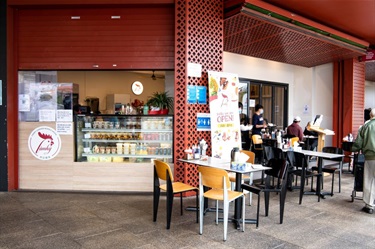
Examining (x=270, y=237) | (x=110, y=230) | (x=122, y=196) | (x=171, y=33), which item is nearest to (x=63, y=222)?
(x=110, y=230)

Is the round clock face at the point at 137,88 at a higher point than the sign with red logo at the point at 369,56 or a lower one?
lower

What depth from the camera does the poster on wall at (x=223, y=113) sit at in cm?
574

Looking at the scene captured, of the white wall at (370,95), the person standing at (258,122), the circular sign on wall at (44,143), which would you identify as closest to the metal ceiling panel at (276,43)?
the person standing at (258,122)

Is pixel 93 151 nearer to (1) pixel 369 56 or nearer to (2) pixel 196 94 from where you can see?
(2) pixel 196 94

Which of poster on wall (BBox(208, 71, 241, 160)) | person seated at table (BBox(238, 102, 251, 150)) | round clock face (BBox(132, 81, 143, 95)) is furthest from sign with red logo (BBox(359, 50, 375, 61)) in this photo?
round clock face (BBox(132, 81, 143, 95))

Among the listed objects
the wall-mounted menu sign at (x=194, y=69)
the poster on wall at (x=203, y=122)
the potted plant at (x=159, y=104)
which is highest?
the wall-mounted menu sign at (x=194, y=69)

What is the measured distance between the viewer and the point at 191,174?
18.6 ft

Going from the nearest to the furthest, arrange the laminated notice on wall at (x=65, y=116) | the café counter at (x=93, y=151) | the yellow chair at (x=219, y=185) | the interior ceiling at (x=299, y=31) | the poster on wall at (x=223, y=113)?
the yellow chair at (x=219, y=185), the poster on wall at (x=223, y=113), the café counter at (x=93, y=151), the laminated notice on wall at (x=65, y=116), the interior ceiling at (x=299, y=31)

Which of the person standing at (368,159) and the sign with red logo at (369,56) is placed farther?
the sign with red logo at (369,56)

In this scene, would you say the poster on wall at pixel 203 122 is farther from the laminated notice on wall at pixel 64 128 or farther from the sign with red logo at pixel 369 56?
the sign with red logo at pixel 369 56

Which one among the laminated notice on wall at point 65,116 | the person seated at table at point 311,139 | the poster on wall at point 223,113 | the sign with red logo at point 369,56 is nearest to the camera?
the poster on wall at point 223,113

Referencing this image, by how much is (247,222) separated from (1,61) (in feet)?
17.5

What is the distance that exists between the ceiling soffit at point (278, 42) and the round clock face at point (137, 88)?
4138mm

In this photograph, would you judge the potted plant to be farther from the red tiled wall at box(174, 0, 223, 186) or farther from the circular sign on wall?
the circular sign on wall
